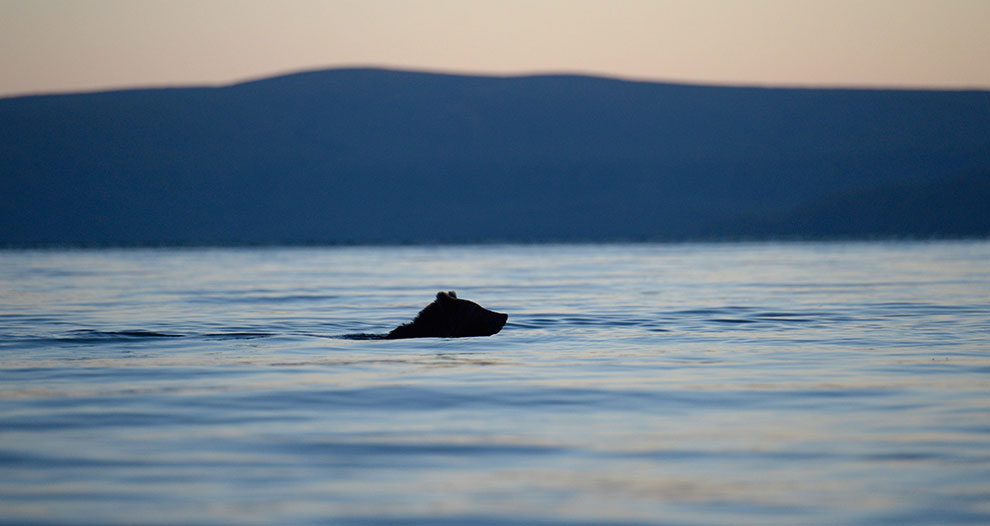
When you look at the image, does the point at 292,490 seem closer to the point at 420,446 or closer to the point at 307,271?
the point at 420,446

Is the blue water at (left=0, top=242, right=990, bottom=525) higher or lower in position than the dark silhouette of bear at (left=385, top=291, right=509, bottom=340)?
lower

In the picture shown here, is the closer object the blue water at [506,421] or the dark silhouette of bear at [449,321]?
the blue water at [506,421]

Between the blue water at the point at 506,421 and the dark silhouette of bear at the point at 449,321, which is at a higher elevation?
the dark silhouette of bear at the point at 449,321

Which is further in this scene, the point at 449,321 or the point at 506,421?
the point at 449,321

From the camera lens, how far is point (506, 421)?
30.6 ft

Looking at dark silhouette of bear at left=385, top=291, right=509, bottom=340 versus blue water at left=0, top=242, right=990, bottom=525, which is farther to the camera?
dark silhouette of bear at left=385, top=291, right=509, bottom=340

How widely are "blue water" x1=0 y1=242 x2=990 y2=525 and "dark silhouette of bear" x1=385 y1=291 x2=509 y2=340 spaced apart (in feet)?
1.23

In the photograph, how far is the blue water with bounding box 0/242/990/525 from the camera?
21.7ft

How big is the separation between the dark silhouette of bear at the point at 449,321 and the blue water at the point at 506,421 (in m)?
0.38

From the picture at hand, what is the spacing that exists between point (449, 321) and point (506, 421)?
7319 millimetres

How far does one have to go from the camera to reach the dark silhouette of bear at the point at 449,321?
16.5 metres

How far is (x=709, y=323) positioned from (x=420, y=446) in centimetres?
1169

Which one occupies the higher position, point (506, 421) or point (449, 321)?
point (449, 321)

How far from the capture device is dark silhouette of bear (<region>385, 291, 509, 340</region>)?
16.5 m
